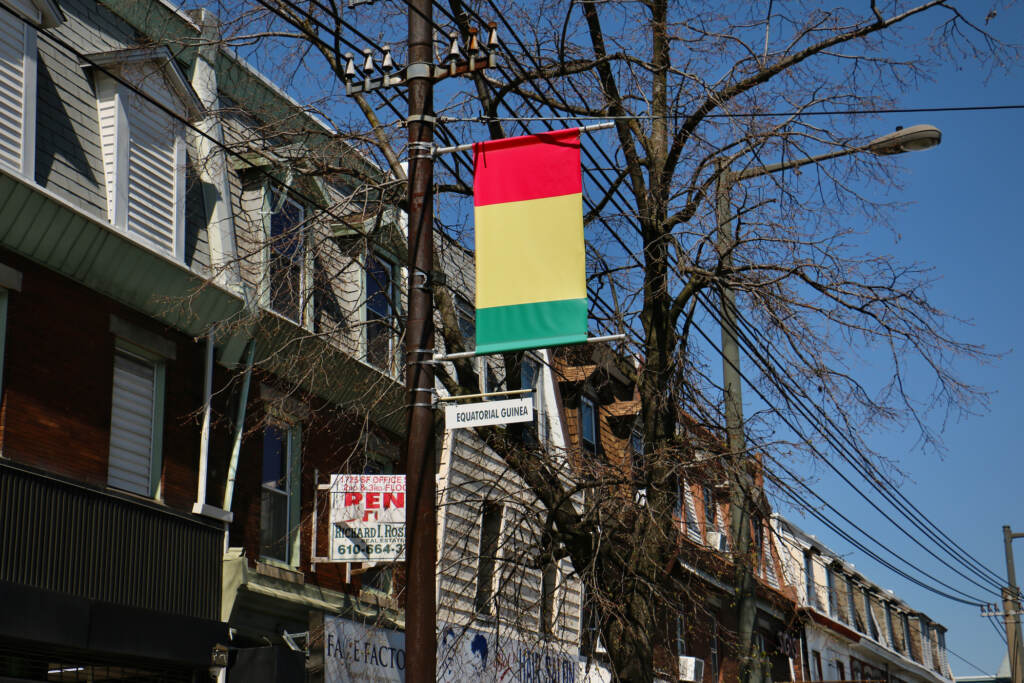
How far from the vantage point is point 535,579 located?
2325 cm

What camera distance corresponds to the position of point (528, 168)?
1066cm

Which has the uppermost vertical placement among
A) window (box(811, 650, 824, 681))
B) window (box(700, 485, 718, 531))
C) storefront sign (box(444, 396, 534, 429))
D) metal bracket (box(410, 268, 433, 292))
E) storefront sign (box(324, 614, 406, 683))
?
metal bracket (box(410, 268, 433, 292))

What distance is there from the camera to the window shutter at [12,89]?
43.1 feet

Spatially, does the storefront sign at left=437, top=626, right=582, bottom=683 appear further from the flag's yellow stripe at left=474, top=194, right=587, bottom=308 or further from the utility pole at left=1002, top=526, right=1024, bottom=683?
the utility pole at left=1002, top=526, right=1024, bottom=683

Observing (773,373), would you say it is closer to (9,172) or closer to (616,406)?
(9,172)


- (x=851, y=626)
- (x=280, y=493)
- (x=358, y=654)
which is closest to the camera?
(x=358, y=654)

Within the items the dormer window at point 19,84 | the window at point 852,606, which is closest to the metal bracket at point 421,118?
the dormer window at point 19,84

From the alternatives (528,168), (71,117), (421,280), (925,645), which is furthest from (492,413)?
(925,645)

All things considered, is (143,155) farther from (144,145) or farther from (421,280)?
(421,280)

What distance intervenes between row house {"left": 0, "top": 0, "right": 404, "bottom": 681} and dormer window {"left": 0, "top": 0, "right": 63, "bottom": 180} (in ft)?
0.08

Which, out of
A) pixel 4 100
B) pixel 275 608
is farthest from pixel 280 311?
pixel 4 100

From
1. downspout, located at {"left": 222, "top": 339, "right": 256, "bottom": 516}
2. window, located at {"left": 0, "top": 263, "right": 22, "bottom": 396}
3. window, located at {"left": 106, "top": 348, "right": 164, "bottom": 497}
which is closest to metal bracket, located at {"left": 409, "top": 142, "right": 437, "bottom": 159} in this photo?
window, located at {"left": 0, "top": 263, "right": 22, "bottom": 396}

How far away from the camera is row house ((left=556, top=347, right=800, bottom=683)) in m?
15.0

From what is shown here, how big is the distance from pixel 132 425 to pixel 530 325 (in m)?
6.85
